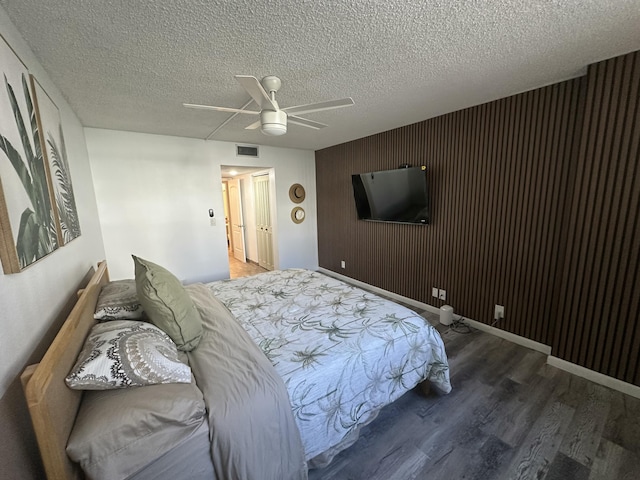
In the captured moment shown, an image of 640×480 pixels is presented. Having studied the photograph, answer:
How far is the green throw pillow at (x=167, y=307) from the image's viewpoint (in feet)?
4.71

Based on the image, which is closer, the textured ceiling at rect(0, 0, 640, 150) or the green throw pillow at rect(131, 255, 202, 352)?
the textured ceiling at rect(0, 0, 640, 150)

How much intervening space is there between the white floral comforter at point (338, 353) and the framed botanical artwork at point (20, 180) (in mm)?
1177

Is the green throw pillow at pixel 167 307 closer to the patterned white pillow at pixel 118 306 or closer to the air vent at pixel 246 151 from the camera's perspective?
the patterned white pillow at pixel 118 306

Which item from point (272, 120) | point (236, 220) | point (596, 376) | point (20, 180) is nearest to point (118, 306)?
point (20, 180)

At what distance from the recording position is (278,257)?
16.1ft

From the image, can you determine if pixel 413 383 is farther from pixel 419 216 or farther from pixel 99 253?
pixel 99 253

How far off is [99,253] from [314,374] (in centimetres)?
304

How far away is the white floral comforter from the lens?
1.36 meters

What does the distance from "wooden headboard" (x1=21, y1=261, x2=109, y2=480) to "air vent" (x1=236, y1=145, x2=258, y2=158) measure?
11.7 ft

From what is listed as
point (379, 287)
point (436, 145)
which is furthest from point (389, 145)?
point (379, 287)

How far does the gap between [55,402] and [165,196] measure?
3393 millimetres

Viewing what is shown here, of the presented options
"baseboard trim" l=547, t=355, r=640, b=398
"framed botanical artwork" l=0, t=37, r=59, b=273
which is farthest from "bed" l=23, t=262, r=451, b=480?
"baseboard trim" l=547, t=355, r=640, b=398

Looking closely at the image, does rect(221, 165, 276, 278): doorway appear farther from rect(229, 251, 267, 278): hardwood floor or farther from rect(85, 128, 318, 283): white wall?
rect(85, 128, 318, 283): white wall

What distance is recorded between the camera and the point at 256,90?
159 cm
